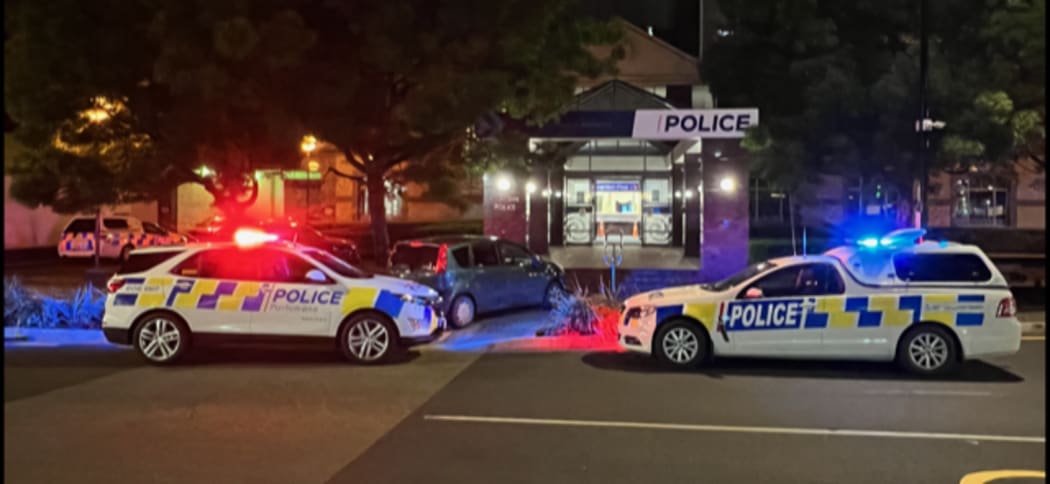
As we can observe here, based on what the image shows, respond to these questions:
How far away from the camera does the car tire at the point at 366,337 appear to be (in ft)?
34.7

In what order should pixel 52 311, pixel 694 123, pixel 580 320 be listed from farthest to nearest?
pixel 694 123 < pixel 52 311 < pixel 580 320

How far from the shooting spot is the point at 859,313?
1003cm

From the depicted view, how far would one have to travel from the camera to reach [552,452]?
660 cm

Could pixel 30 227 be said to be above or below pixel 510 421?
above

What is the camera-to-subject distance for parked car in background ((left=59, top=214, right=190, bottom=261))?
24672 millimetres

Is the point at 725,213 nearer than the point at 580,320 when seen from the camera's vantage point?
No

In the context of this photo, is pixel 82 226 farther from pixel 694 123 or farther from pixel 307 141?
pixel 694 123

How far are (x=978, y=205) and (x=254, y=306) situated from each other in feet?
82.1

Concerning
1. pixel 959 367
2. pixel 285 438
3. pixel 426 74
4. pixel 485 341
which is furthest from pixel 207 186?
pixel 959 367

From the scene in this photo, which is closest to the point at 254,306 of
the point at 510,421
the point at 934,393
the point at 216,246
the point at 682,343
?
the point at 216,246

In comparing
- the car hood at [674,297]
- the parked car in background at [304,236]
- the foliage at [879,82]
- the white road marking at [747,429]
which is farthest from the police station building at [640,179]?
the white road marking at [747,429]

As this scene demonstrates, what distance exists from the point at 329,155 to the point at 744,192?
17323 millimetres

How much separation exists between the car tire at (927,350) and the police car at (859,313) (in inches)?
0.5

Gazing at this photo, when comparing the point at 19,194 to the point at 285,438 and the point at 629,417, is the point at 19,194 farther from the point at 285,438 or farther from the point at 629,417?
the point at 629,417
